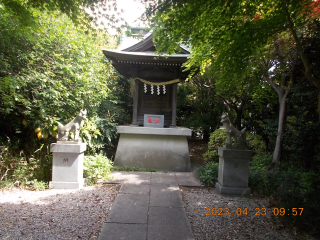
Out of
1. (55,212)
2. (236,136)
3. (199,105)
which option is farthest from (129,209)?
(199,105)

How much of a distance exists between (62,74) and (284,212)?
548 centimetres

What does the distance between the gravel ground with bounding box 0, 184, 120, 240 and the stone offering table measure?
87.8 inches

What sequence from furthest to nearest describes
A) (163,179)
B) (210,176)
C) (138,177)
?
(138,177) → (163,179) → (210,176)

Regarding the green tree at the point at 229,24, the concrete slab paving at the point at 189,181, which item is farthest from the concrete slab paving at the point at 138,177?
the green tree at the point at 229,24

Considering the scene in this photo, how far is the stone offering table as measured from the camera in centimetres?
625

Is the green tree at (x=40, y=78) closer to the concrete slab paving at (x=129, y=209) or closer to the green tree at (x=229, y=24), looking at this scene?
the green tree at (x=229, y=24)

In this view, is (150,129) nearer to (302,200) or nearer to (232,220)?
(232,220)

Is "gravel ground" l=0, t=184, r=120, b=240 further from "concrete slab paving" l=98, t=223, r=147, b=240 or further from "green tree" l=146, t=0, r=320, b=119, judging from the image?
"green tree" l=146, t=0, r=320, b=119

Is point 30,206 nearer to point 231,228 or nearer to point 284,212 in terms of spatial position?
point 231,228

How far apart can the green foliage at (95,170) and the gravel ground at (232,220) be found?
2069 millimetres

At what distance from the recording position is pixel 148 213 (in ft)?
9.68

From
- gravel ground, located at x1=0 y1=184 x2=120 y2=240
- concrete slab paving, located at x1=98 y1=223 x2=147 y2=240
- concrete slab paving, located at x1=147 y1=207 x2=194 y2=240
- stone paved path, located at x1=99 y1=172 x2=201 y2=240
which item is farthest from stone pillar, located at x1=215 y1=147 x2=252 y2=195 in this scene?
gravel ground, located at x1=0 y1=184 x2=120 y2=240

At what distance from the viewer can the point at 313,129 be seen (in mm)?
4309

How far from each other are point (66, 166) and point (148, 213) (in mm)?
2159
